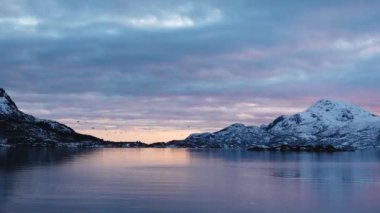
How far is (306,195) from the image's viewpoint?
7619 centimetres

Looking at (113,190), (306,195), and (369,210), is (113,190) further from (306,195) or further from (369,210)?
(369,210)

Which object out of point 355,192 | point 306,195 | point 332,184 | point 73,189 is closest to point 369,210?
point 306,195

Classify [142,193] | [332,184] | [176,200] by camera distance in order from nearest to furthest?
[176,200] → [142,193] → [332,184]

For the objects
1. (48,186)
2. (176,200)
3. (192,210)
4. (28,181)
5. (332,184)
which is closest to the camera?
(192,210)

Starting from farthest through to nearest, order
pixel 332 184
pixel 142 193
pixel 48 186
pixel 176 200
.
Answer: pixel 332 184 → pixel 48 186 → pixel 142 193 → pixel 176 200

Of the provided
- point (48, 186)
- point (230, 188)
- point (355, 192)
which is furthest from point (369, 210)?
point (48, 186)

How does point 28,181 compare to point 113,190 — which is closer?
point 113,190

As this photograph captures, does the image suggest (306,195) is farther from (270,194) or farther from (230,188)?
(230,188)

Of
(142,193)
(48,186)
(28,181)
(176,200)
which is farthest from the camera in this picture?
(28,181)

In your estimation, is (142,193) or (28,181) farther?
(28,181)

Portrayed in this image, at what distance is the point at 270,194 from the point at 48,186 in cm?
3465

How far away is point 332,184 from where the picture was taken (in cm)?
9831

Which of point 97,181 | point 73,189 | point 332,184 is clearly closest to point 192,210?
point 73,189

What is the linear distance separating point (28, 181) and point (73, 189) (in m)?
14.3
